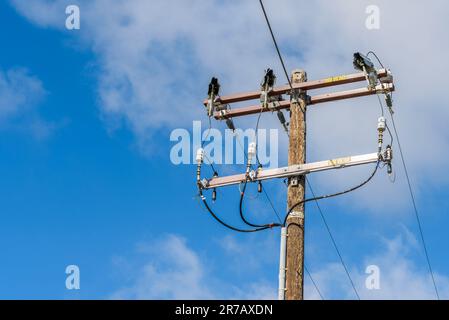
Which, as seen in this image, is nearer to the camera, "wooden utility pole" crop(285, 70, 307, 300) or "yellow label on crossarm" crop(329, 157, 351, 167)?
"wooden utility pole" crop(285, 70, 307, 300)

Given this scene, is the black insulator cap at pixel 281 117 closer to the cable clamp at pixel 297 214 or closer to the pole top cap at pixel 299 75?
the pole top cap at pixel 299 75

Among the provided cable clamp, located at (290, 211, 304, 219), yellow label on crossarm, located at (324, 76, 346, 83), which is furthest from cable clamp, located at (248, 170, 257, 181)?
yellow label on crossarm, located at (324, 76, 346, 83)

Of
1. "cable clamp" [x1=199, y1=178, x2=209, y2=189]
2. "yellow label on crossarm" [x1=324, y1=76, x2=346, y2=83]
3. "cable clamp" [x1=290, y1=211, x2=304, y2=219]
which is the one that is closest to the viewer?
"cable clamp" [x1=290, y1=211, x2=304, y2=219]

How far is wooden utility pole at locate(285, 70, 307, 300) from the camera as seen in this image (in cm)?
1342

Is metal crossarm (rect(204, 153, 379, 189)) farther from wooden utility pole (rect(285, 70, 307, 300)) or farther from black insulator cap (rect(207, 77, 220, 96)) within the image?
black insulator cap (rect(207, 77, 220, 96))

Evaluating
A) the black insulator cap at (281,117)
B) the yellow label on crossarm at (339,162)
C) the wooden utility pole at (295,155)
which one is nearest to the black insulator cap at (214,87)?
the wooden utility pole at (295,155)

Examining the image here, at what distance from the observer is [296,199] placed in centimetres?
1412

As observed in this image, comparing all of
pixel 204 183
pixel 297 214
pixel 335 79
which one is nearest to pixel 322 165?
pixel 297 214

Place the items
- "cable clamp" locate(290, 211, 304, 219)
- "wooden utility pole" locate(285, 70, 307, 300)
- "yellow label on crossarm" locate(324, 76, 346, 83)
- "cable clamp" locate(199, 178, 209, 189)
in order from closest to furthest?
"wooden utility pole" locate(285, 70, 307, 300), "cable clamp" locate(290, 211, 304, 219), "cable clamp" locate(199, 178, 209, 189), "yellow label on crossarm" locate(324, 76, 346, 83)

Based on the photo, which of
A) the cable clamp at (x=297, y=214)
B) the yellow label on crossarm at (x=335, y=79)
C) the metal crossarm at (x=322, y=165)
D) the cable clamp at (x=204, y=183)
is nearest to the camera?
the cable clamp at (x=297, y=214)

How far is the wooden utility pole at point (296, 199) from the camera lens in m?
13.4
